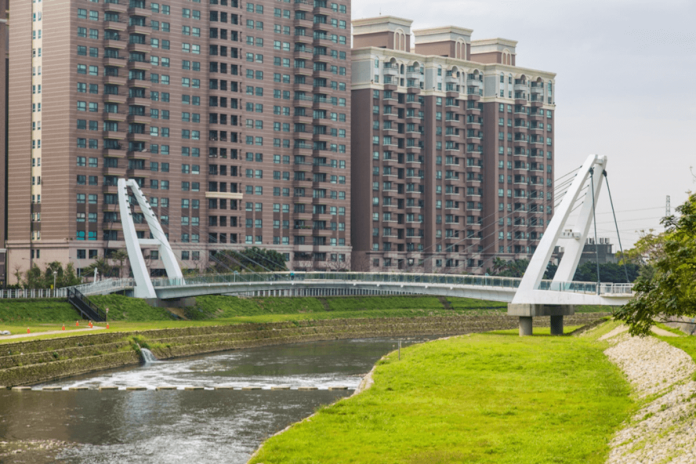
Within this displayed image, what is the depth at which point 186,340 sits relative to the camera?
81.8 metres

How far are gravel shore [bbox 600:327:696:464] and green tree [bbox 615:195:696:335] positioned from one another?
2.98m

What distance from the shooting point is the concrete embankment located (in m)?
59.9

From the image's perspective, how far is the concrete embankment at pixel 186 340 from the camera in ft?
197

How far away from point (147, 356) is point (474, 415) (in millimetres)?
40921

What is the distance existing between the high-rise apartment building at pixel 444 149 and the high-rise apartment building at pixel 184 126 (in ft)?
27.6

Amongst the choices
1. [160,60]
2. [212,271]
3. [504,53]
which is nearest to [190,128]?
[160,60]

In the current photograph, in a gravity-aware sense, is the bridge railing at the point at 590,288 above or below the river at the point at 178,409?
above

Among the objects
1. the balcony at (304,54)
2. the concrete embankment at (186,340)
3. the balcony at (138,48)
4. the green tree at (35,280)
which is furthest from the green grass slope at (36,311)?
the balcony at (304,54)

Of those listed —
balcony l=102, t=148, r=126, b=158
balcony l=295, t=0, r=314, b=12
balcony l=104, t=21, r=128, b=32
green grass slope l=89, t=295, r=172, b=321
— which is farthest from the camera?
balcony l=295, t=0, r=314, b=12

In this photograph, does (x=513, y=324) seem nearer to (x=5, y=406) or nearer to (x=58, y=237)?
(x=58, y=237)

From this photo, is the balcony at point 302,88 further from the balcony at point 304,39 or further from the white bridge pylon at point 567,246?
the white bridge pylon at point 567,246

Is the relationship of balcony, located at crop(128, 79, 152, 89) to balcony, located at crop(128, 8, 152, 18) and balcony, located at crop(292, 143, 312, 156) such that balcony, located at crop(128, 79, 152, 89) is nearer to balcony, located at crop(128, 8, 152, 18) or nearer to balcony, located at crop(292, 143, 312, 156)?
balcony, located at crop(128, 8, 152, 18)

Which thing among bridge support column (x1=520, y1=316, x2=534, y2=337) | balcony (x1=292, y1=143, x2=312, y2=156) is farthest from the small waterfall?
balcony (x1=292, y1=143, x2=312, y2=156)

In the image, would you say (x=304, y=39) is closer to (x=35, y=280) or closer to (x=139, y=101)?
(x=139, y=101)
